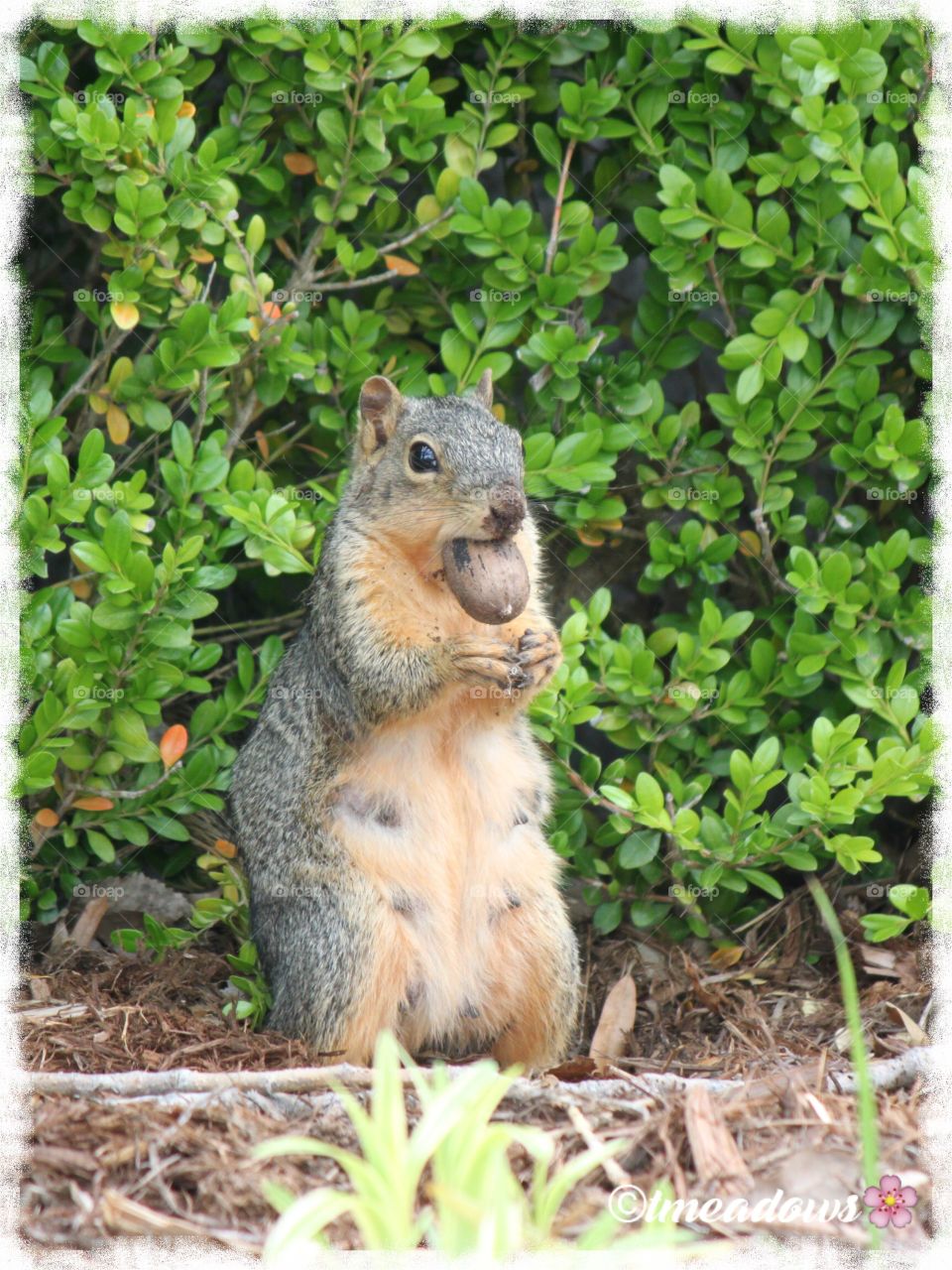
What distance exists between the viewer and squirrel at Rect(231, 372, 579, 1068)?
15.7ft

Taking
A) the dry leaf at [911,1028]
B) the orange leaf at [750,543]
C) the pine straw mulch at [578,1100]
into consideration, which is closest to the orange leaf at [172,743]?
the pine straw mulch at [578,1100]

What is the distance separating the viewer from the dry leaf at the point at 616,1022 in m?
5.39

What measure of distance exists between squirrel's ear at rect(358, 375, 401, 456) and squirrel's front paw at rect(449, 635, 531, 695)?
0.87 metres

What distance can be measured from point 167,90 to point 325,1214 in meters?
4.19

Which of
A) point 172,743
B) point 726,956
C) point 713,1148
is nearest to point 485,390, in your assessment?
point 172,743

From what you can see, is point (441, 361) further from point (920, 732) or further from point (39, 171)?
point (920, 732)

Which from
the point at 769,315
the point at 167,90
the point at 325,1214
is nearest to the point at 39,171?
the point at 167,90

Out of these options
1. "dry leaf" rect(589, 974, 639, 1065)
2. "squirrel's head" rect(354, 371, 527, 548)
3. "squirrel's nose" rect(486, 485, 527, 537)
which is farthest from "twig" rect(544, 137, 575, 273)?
"dry leaf" rect(589, 974, 639, 1065)

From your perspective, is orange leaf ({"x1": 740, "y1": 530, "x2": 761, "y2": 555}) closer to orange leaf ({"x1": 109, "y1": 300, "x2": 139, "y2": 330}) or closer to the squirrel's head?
the squirrel's head

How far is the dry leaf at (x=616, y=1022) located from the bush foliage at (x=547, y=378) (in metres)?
0.32

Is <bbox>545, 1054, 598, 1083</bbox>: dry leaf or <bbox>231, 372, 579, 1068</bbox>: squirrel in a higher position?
<bbox>231, 372, 579, 1068</bbox>: squirrel

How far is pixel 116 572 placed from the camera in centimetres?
518

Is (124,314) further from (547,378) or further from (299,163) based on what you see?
(547,378)

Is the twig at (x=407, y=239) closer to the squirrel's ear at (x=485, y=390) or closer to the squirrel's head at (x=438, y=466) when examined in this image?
the squirrel's ear at (x=485, y=390)
